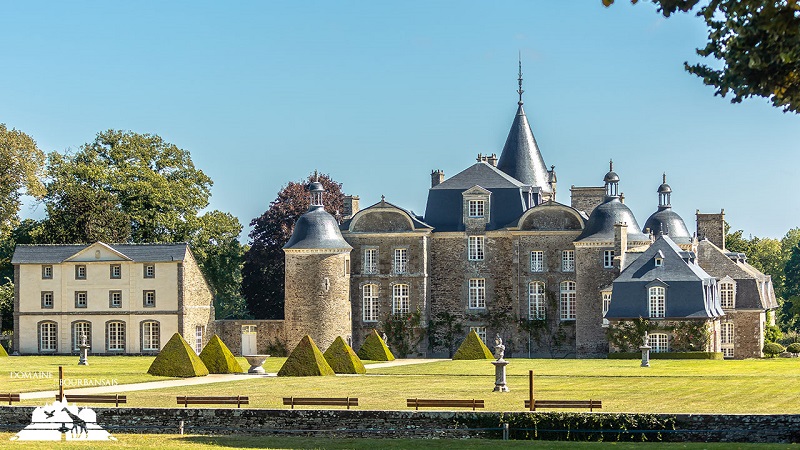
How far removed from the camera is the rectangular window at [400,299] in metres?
59.1

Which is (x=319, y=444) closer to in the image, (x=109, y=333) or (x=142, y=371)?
(x=142, y=371)

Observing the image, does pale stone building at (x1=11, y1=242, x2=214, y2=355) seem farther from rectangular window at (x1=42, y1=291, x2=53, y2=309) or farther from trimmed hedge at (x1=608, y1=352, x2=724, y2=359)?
trimmed hedge at (x1=608, y1=352, x2=724, y2=359)

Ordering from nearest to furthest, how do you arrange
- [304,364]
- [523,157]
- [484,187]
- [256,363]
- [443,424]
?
1. [443,424]
2. [304,364]
3. [256,363]
4. [484,187]
5. [523,157]

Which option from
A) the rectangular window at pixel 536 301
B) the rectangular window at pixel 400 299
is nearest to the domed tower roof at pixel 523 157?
the rectangular window at pixel 536 301

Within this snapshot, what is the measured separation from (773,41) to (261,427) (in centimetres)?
1662

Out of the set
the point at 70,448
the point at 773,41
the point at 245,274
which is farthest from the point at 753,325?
the point at 773,41

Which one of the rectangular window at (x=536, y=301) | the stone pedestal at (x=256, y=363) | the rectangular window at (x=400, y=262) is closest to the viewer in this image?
the stone pedestal at (x=256, y=363)

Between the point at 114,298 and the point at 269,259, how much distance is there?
10201 millimetres

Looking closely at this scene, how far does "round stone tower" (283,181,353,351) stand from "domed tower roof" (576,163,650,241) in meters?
10.0

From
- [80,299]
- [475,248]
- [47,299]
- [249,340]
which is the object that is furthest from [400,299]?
[47,299]

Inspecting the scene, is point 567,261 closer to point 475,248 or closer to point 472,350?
point 475,248

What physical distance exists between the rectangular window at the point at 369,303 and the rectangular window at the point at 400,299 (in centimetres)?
73

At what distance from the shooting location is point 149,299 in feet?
189

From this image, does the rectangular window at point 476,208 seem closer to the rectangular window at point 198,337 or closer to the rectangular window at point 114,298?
the rectangular window at point 198,337
